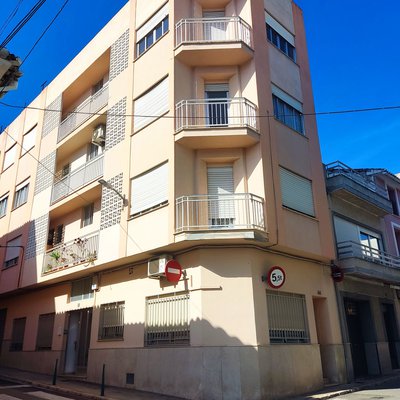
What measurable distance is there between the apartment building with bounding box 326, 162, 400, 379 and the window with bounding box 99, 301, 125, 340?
749 centimetres

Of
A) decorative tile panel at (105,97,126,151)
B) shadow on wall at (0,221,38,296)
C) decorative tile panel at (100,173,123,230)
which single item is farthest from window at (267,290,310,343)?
shadow on wall at (0,221,38,296)

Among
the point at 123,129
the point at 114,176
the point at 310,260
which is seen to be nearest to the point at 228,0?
the point at 123,129

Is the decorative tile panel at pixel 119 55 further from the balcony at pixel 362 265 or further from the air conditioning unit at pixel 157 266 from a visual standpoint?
the balcony at pixel 362 265

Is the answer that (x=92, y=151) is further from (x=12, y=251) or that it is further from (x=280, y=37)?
(x=280, y=37)

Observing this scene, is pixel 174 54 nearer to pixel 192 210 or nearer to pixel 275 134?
pixel 275 134

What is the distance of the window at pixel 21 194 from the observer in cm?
2070

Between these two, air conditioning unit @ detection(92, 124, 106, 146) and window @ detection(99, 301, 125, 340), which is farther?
air conditioning unit @ detection(92, 124, 106, 146)

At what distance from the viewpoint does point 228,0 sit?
46.8ft

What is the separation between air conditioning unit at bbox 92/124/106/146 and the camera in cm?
1608

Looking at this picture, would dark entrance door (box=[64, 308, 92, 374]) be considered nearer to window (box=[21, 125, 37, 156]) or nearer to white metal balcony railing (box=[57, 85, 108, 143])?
white metal balcony railing (box=[57, 85, 108, 143])

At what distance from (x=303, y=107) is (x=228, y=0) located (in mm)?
4712

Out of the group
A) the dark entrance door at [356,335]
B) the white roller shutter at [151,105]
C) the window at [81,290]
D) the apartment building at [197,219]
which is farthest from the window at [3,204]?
the dark entrance door at [356,335]

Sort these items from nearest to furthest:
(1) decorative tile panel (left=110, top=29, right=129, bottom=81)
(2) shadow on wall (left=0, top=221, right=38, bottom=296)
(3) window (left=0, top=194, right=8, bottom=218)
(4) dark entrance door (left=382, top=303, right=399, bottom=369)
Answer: (1) decorative tile panel (left=110, top=29, right=129, bottom=81) < (4) dark entrance door (left=382, top=303, right=399, bottom=369) < (2) shadow on wall (left=0, top=221, right=38, bottom=296) < (3) window (left=0, top=194, right=8, bottom=218)

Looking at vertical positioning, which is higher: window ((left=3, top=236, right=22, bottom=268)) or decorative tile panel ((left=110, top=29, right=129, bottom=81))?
decorative tile panel ((left=110, top=29, right=129, bottom=81))
